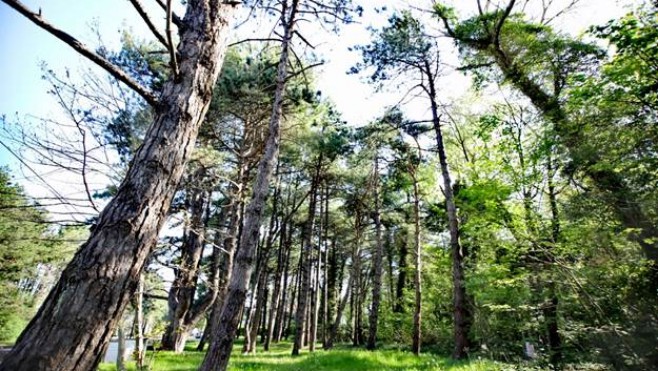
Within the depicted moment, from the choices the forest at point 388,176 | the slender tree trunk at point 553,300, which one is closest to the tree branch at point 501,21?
the forest at point 388,176

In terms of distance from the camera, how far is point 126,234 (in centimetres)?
181

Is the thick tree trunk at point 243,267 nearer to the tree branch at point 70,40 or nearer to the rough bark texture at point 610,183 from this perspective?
the tree branch at point 70,40

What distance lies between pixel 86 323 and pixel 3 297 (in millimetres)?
29752

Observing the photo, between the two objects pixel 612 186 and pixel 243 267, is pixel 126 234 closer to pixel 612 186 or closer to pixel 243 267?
pixel 243 267

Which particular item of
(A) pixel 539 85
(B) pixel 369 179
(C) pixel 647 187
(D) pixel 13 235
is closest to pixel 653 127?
(C) pixel 647 187

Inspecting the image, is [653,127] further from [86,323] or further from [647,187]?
[86,323]

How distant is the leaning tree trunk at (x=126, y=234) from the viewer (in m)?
1.51

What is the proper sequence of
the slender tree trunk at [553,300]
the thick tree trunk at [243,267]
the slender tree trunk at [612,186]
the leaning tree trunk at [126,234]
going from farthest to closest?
the slender tree trunk at [553,300]
the slender tree trunk at [612,186]
the thick tree trunk at [243,267]
the leaning tree trunk at [126,234]

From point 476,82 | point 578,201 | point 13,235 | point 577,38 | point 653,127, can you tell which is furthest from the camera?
point 13,235

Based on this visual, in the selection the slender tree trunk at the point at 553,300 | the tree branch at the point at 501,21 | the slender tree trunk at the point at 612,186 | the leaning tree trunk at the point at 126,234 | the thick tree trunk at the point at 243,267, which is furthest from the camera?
the tree branch at the point at 501,21

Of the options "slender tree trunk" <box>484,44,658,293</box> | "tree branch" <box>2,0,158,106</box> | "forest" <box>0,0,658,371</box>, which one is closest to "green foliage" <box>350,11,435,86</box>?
"forest" <box>0,0,658,371</box>

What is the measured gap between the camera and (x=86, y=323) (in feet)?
5.23

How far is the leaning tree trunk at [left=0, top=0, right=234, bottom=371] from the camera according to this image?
1512mm

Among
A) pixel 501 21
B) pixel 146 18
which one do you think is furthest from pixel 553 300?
pixel 146 18
